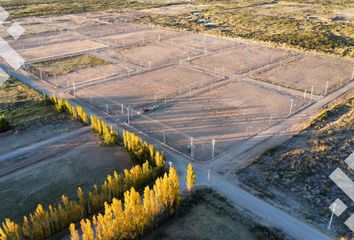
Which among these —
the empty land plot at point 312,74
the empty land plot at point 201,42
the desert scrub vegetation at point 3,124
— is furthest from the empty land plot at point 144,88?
the empty land plot at point 201,42

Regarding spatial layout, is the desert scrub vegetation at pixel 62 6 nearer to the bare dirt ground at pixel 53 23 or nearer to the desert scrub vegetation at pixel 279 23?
the bare dirt ground at pixel 53 23

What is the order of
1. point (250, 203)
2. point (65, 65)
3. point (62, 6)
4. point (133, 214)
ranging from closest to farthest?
point (133, 214), point (250, 203), point (65, 65), point (62, 6)

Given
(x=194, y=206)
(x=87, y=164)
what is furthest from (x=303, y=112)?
(x=87, y=164)

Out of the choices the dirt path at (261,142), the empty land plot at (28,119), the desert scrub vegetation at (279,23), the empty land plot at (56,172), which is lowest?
the empty land plot at (56,172)

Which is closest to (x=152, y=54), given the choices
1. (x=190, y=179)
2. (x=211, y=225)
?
(x=190, y=179)

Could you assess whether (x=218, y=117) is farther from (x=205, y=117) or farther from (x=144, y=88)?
(x=144, y=88)

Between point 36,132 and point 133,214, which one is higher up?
point 133,214

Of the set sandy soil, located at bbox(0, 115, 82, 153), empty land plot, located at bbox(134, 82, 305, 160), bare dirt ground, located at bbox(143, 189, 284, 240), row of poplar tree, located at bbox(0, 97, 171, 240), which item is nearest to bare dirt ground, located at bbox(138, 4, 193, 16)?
empty land plot, located at bbox(134, 82, 305, 160)
